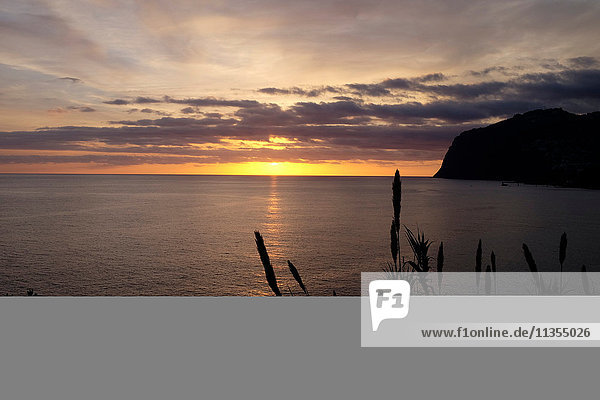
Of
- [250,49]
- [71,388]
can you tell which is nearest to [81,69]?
[250,49]

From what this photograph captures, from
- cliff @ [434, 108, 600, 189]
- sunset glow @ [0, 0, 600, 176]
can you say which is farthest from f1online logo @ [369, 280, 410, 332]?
cliff @ [434, 108, 600, 189]

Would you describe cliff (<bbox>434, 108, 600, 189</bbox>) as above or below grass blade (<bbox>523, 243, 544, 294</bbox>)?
above

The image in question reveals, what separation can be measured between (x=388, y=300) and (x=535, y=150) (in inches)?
1841

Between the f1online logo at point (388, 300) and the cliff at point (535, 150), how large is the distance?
1581 centimetres

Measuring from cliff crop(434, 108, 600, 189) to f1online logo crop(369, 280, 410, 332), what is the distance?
1581 cm

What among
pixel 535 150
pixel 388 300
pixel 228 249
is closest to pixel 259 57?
pixel 388 300

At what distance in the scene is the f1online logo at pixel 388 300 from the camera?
3.77m

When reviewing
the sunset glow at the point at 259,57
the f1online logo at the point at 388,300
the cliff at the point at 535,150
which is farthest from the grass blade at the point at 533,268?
the cliff at the point at 535,150

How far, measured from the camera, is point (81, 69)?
880 cm

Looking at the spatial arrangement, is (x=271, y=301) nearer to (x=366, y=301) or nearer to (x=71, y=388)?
(x=366, y=301)

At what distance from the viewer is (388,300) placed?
3812mm

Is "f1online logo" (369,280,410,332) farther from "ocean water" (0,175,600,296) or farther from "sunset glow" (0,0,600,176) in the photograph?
"ocean water" (0,175,600,296)

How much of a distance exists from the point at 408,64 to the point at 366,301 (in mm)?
5907

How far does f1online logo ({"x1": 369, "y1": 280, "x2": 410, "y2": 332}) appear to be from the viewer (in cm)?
377
